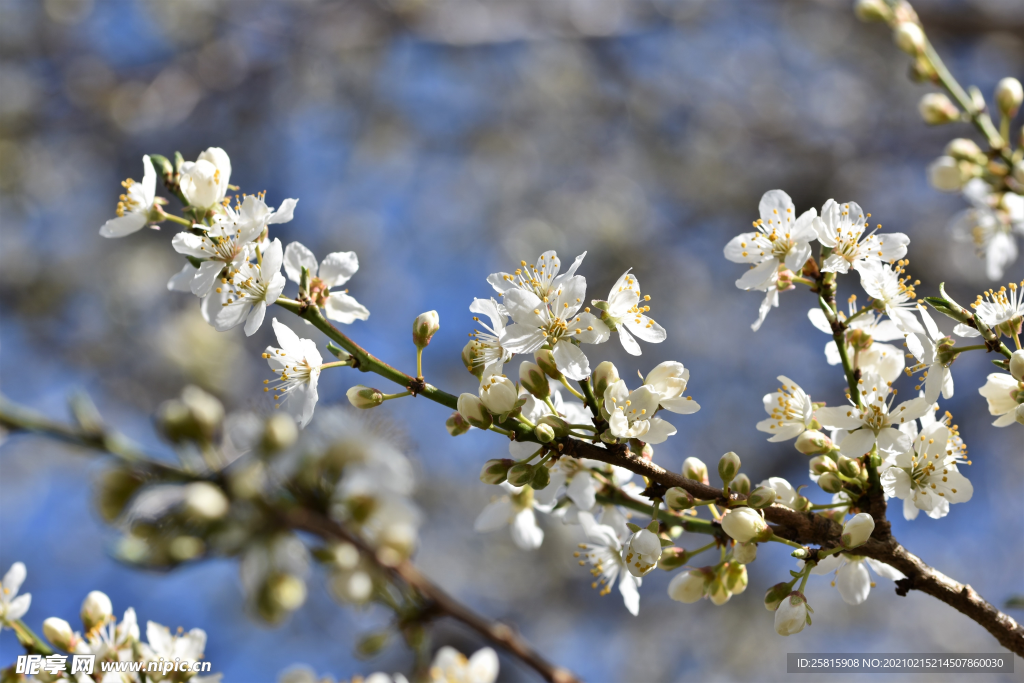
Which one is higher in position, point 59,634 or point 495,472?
point 495,472

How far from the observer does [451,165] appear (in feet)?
23.0

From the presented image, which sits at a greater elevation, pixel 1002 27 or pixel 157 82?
pixel 1002 27

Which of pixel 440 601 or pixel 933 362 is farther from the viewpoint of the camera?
pixel 440 601

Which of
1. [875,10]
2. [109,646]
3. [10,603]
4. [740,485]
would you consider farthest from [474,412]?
[875,10]

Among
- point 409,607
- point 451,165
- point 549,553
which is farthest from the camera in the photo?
point 451,165

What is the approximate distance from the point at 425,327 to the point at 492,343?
0.36ft

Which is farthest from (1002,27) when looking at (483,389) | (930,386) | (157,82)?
(157,82)

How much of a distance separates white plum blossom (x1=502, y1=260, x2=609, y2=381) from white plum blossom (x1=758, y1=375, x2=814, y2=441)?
33 centimetres

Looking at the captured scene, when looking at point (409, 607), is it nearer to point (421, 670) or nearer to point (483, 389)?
point (421, 670)

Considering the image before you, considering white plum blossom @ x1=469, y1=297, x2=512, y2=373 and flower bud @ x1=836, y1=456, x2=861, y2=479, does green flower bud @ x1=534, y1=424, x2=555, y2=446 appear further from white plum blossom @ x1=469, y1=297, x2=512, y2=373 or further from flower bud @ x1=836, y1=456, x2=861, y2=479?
flower bud @ x1=836, y1=456, x2=861, y2=479

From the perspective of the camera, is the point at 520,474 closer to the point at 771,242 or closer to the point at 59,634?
the point at 771,242

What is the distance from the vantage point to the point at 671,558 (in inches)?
43.1

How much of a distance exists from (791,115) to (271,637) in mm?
6392

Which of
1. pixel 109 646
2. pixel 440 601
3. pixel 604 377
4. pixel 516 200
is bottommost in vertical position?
pixel 516 200
